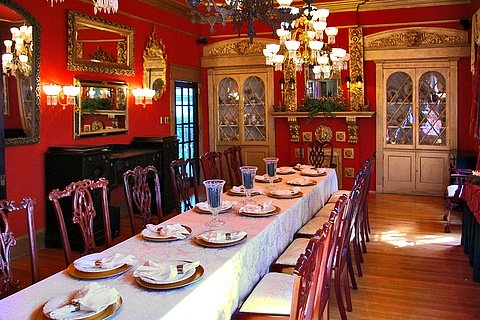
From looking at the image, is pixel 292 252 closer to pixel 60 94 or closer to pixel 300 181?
pixel 300 181

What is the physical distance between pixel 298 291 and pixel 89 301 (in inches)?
30.3

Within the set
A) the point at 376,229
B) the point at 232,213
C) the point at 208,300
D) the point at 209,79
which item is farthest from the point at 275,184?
the point at 209,79

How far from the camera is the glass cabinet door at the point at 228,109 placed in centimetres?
897

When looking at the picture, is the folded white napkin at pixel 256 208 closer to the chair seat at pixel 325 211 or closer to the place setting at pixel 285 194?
the place setting at pixel 285 194

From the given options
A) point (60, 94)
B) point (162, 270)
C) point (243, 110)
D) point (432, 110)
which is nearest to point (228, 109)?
point (243, 110)

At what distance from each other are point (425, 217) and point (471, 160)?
1150mm

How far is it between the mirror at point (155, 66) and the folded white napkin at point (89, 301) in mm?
5633

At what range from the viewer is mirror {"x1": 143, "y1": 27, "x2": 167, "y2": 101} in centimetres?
718

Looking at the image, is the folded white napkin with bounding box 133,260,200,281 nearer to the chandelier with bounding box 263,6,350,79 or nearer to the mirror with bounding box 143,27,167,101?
the chandelier with bounding box 263,6,350,79

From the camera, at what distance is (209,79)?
29.6 feet

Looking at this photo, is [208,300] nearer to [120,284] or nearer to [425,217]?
[120,284]

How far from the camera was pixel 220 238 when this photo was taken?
2.55 m

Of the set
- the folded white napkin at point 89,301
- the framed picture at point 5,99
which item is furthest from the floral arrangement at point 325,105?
the folded white napkin at point 89,301

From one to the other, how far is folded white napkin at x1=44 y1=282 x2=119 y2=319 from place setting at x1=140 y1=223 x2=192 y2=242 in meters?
0.79
